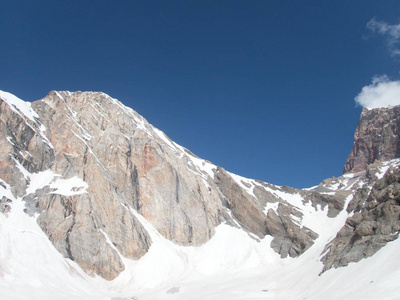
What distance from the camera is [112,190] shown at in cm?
7512

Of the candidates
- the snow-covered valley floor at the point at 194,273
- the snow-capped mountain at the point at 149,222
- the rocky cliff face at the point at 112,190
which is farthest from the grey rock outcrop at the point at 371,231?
the rocky cliff face at the point at 112,190

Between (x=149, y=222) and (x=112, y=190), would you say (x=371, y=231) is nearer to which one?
(x=149, y=222)

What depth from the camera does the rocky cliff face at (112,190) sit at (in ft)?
217

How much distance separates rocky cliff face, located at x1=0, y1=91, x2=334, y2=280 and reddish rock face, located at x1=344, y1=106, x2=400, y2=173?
64404mm

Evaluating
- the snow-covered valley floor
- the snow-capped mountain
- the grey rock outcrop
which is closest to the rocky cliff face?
the snow-capped mountain

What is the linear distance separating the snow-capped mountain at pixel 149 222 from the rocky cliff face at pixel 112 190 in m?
0.26

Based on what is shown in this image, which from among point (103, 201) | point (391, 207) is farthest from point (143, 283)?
point (391, 207)

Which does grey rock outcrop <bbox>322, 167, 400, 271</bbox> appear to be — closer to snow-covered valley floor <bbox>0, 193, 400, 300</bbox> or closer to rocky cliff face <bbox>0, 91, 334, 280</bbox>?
snow-covered valley floor <bbox>0, 193, 400, 300</bbox>

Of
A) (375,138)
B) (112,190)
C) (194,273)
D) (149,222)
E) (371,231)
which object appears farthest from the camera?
(375,138)

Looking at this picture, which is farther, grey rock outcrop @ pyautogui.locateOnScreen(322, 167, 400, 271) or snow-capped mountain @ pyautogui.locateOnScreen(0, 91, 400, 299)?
snow-capped mountain @ pyautogui.locateOnScreen(0, 91, 400, 299)


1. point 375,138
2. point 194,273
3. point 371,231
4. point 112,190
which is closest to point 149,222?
point 112,190

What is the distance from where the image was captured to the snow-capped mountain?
49281mm

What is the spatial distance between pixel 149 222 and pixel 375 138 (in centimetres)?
12223

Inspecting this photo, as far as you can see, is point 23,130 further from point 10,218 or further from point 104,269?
point 104,269
